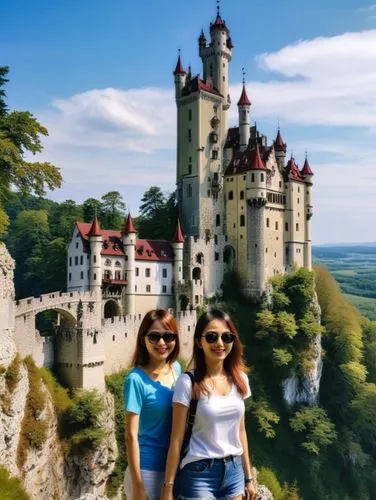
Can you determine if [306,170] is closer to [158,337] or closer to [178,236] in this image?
[178,236]

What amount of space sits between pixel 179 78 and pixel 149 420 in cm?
6712

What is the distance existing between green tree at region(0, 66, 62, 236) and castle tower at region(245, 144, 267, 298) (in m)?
35.9

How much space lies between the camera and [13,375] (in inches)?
1387

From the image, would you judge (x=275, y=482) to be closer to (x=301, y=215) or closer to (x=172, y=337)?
(x=301, y=215)

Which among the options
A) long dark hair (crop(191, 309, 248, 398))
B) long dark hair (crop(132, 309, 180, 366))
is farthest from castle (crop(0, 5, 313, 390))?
long dark hair (crop(191, 309, 248, 398))

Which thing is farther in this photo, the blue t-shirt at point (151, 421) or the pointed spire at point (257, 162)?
the pointed spire at point (257, 162)

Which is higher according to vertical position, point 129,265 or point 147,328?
point 129,265

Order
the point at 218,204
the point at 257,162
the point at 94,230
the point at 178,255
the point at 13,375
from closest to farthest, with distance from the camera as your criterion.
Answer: the point at 13,375 → the point at 94,230 → the point at 178,255 → the point at 257,162 → the point at 218,204

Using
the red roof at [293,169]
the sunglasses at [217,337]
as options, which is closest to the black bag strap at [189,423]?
the sunglasses at [217,337]

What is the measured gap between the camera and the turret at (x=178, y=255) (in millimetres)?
64000

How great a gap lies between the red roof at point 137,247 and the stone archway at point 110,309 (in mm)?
4857

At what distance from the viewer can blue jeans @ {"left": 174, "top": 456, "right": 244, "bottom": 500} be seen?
8773 millimetres

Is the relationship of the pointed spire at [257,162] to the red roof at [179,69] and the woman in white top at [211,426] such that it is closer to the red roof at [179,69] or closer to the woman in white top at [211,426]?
the red roof at [179,69]

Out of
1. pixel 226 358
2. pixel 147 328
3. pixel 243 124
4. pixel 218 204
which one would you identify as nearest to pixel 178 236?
pixel 218 204
